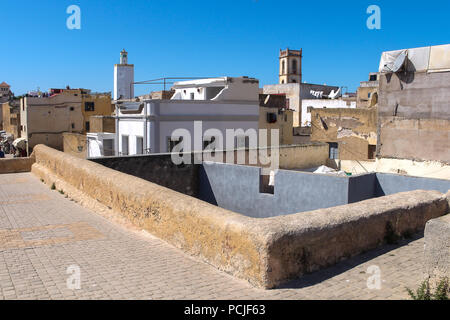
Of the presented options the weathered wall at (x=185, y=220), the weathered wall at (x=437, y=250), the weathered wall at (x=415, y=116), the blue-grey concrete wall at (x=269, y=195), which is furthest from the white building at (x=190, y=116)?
the weathered wall at (x=437, y=250)

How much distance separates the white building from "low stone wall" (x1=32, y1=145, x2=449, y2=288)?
10.1 meters

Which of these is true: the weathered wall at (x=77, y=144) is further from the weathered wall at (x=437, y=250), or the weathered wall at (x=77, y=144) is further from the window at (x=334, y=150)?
the weathered wall at (x=437, y=250)

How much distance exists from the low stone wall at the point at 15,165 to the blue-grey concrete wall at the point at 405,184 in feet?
36.5

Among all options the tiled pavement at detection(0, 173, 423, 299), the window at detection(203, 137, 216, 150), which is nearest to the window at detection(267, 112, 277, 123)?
the window at detection(203, 137, 216, 150)

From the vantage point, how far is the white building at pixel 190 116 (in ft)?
59.5

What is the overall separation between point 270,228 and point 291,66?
6147 centimetres

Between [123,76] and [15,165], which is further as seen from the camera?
[123,76]

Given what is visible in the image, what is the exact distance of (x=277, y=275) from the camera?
15.9 feet

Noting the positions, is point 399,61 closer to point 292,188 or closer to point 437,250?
point 292,188

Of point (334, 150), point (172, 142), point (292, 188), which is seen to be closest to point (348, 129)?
point (334, 150)

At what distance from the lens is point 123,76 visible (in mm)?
36406

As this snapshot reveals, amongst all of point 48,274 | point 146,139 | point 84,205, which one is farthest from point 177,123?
point 48,274

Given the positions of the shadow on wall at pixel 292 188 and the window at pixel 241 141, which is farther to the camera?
the window at pixel 241 141
